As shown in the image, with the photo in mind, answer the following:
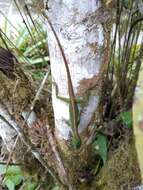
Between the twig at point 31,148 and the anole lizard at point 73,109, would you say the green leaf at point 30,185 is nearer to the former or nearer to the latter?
the twig at point 31,148

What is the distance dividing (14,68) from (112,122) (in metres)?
0.33

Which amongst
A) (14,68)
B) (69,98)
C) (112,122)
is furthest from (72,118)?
(14,68)

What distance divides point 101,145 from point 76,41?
0.32 m

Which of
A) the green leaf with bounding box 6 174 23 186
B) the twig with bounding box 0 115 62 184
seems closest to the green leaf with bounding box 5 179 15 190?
the green leaf with bounding box 6 174 23 186

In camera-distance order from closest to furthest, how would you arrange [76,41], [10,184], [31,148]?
[76,41] < [31,148] < [10,184]

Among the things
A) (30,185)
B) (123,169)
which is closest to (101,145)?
(123,169)

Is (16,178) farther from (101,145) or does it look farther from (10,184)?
(101,145)

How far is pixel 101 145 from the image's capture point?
1161 millimetres

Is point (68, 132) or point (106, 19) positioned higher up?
point (106, 19)

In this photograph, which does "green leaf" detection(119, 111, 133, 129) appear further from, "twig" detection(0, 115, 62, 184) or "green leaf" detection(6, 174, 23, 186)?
"green leaf" detection(6, 174, 23, 186)

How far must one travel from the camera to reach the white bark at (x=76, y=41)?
0.95 m

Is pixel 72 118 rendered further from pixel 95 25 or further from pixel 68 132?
pixel 95 25

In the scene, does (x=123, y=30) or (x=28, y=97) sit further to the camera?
(x=28, y=97)

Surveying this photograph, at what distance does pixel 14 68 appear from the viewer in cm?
126
